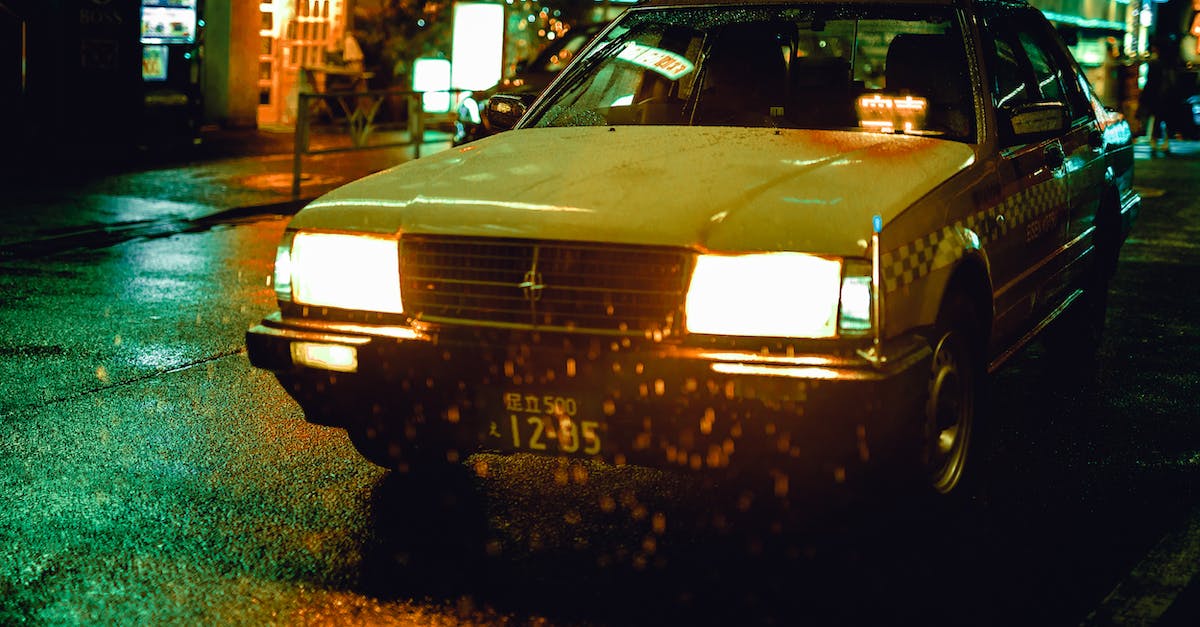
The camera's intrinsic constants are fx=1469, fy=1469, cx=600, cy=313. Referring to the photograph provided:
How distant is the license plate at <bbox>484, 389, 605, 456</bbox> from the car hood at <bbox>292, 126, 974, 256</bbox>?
0.44 metres

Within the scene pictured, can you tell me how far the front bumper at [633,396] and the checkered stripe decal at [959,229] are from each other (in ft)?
0.66

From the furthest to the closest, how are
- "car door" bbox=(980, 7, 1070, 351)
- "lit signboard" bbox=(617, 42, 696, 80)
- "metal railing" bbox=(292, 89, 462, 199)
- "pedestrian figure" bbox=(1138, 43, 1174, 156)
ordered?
1. "pedestrian figure" bbox=(1138, 43, 1174, 156)
2. "metal railing" bbox=(292, 89, 462, 199)
3. "lit signboard" bbox=(617, 42, 696, 80)
4. "car door" bbox=(980, 7, 1070, 351)

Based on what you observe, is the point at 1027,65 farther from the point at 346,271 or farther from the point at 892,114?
the point at 346,271

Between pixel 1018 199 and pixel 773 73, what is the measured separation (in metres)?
Answer: 0.99

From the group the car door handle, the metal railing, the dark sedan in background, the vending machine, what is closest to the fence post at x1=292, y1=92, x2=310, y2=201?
the metal railing

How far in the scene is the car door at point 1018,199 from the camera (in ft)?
16.2

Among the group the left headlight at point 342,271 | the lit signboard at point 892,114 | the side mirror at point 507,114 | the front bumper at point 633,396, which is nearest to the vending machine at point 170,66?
the side mirror at point 507,114

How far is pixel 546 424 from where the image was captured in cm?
399

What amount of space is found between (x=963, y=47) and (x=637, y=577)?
235 cm

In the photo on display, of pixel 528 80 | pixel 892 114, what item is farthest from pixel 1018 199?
pixel 528 80

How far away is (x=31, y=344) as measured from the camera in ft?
23.1

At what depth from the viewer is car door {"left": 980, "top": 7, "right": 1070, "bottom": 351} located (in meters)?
4.93

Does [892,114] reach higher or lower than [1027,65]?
lower

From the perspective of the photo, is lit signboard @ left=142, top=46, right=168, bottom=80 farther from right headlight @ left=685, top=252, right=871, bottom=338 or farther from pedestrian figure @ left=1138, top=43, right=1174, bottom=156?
pedestrian figure @ left=1138, top=43, right=1174, bottom=156
